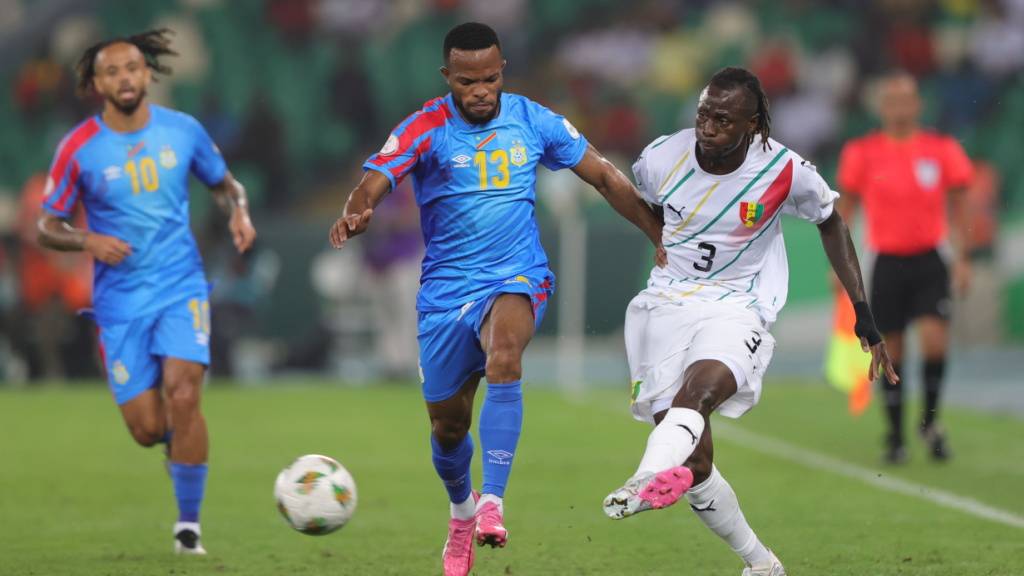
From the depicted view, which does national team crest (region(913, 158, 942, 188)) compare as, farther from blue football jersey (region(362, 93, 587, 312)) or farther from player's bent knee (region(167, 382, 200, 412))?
player's bent knee (region(167, 382, 200, 412))

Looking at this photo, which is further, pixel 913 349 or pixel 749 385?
pixel 913 349

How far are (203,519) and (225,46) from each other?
52.5ft

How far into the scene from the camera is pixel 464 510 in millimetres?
7293

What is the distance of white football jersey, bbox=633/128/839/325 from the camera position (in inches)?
271

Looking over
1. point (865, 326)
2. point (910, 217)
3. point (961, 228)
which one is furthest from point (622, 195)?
point (910, 217)

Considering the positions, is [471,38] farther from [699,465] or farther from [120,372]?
[120,372]

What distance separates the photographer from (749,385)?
6.62 m

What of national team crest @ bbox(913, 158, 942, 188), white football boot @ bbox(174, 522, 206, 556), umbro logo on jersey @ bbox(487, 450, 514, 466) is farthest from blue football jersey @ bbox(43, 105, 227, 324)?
national team crest @ bbox(913, 158, 942, 188)

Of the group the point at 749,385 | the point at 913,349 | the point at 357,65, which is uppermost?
the point at 357,65

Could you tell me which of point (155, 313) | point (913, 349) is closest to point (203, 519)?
point (155, 313)

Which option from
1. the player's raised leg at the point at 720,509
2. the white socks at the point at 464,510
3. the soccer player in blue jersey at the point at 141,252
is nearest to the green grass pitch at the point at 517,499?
the white socks at the point at 464,510

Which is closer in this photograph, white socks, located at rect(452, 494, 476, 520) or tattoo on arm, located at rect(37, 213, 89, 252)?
white socks, located at rect(452, 494, 476, 520)

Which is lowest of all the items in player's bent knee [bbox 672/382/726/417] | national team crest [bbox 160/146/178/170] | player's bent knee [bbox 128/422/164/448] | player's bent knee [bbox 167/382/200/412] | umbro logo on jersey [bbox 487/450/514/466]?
player's bent knee [bbox 128/422/164/448]

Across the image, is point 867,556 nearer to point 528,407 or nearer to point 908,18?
point 528,407
